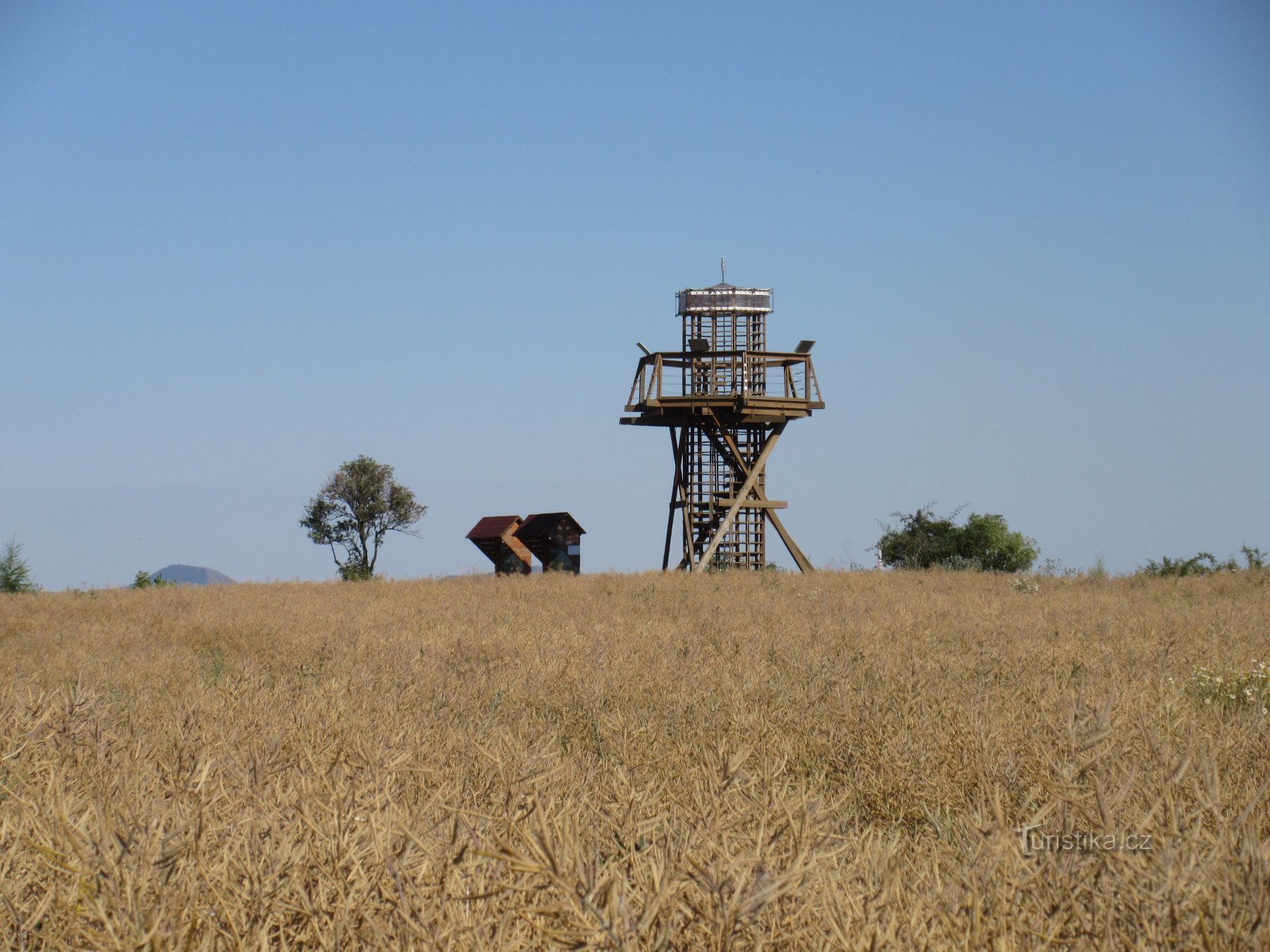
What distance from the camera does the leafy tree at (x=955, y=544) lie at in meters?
32.0

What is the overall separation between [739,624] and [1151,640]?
4410 mm

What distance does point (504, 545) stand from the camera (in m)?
27.5

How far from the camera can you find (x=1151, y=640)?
9.73 m

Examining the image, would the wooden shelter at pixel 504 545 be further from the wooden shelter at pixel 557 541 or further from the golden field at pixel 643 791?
the golden field at pixel 643 791

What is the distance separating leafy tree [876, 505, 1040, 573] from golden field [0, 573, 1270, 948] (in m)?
20.9

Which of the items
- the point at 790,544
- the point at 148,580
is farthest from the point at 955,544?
the point at 148,580

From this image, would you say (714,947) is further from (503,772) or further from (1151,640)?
(1151,640)

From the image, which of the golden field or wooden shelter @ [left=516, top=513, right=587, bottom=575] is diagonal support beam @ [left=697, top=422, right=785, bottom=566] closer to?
wooden shelter @ [left=516, top=513, right=587, bottom=575]

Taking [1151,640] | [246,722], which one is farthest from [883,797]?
[1151,640]

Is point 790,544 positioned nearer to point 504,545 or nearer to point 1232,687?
point 504,545

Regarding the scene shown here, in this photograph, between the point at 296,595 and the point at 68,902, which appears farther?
the point at 296,595

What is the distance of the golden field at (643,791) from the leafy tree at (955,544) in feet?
68.7

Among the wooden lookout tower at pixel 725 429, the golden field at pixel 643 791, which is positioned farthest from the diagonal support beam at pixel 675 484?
the golden field at pixel 643 791

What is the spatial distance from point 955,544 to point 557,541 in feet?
42.1
